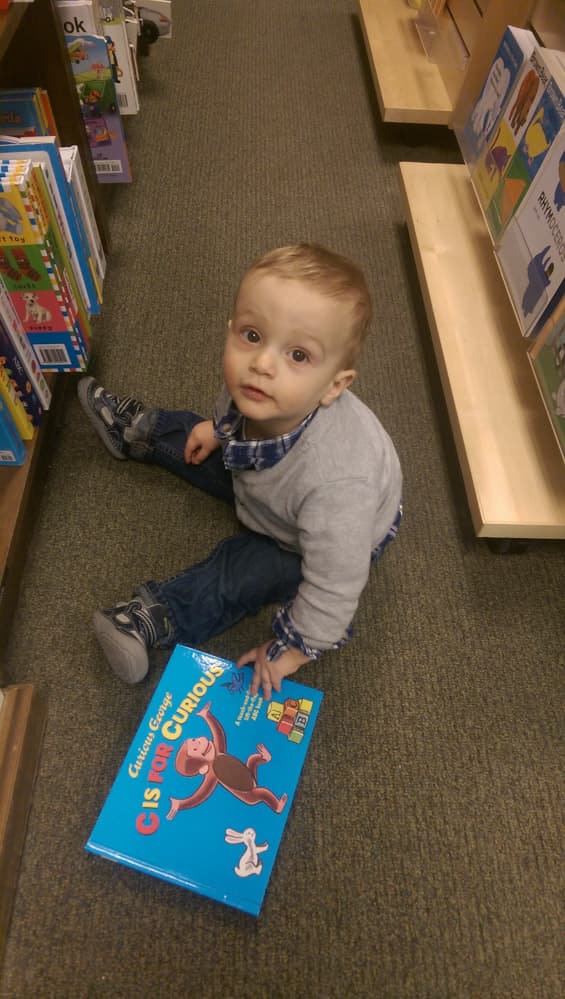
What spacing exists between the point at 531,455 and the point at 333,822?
69 cm

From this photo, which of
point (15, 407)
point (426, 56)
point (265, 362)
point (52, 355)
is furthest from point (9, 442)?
point (426, 56)

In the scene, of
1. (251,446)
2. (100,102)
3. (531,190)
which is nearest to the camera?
(251,446)

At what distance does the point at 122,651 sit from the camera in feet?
2.78

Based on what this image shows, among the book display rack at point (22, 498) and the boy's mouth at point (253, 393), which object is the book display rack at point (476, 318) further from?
the book display rack at point (22, 498)

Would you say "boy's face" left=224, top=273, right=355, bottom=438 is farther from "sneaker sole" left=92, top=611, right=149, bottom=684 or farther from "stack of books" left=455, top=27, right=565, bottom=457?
"stack of books" left=455, top=27, right=565, bottom=457

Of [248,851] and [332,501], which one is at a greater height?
→ [332,501]

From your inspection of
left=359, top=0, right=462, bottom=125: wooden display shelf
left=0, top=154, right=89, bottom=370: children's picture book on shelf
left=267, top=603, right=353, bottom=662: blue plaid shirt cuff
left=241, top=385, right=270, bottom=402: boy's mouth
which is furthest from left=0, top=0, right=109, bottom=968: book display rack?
left=359, top=0, right=462, bottom=125: wooden display shelf

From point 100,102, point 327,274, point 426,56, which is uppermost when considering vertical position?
point 327,274

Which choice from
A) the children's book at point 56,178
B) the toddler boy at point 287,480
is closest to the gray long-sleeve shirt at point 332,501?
the toddler boy at point 287,480

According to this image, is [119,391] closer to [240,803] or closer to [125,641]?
[125,641]

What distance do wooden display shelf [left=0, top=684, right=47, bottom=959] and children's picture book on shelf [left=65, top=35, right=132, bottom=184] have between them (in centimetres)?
113

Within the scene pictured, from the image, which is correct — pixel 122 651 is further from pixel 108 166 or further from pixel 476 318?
pixel 108 166

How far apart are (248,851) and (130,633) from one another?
326 mm

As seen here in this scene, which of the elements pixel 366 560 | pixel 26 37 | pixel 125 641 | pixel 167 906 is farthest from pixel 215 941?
pixel 26 37
